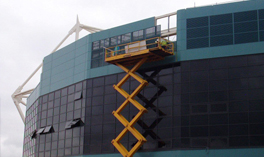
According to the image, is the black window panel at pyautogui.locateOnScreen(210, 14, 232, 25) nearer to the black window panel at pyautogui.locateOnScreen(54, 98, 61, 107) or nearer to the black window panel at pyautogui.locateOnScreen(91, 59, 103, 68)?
the black window panel at pyautogui.locateOnScreen(91, 59, 103, 68)

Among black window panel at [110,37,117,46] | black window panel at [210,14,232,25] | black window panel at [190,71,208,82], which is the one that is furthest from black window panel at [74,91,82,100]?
black window panel at [210,14,232,25]

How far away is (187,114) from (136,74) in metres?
7.40

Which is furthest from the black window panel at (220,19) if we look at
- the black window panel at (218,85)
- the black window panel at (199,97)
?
the black window panel at (199,97)

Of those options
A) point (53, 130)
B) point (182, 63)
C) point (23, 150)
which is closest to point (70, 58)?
point (53, 130)

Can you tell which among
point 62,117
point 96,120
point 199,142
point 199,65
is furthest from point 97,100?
Result: point 199,142

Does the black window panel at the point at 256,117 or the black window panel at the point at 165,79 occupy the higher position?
the black window panel at the point at 165,79

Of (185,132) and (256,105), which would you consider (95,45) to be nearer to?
(185,132)

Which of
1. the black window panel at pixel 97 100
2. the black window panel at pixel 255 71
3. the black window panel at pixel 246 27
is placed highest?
the black window panel at pixel 246 27

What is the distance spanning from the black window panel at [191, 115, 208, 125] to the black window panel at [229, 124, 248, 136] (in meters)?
2.38

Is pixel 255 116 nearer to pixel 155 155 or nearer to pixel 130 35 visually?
Result: pixel 155 155

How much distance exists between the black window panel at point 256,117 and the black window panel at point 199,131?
13.6 ft

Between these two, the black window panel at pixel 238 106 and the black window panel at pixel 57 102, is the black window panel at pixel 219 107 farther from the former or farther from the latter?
the black window panel at pixel 57 102

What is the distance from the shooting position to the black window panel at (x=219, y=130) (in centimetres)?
3733

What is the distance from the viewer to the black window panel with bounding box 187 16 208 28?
40.8 meters
